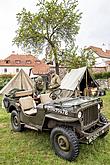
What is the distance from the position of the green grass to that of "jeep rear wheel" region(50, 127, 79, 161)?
129mm

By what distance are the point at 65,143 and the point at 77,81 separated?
9630 mm

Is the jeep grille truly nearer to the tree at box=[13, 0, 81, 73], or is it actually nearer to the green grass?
the green grass

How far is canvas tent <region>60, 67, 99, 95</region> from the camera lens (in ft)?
47.3

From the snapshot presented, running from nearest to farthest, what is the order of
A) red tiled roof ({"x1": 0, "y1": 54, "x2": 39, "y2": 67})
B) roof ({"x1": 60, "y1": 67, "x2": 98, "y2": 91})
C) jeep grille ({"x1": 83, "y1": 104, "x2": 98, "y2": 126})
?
jeep grille ({"x1": 83, "y1": 104, "x2": 98, "y2": 126}), roof ({"x1": 60, "y1": 67, "x2": 98, "y2": 91}), red tiled roof ({"x1": 0, "y1": 54, "x2": 39, "y2": 67})

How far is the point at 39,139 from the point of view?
6.15 meters

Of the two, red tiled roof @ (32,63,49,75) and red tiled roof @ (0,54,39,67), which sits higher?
red tiled roof @ (0,54,39,67)

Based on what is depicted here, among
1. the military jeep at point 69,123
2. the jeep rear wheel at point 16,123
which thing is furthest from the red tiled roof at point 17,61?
the military jeep at point 69,123

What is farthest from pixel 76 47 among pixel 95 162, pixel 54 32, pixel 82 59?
pixel 95 162

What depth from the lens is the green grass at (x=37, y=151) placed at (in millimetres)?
4887

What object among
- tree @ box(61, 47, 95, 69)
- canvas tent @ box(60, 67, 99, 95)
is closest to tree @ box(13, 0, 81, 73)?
tree @ box(61, 47, 95, 69)

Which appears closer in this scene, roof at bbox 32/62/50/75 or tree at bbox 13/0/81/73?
tree at bbox 13/0/81/73

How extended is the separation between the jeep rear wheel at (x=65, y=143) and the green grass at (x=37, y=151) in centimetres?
13

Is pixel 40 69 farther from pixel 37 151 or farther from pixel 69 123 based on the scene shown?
pixel 69 123

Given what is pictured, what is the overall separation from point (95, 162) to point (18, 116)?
2.64 m
